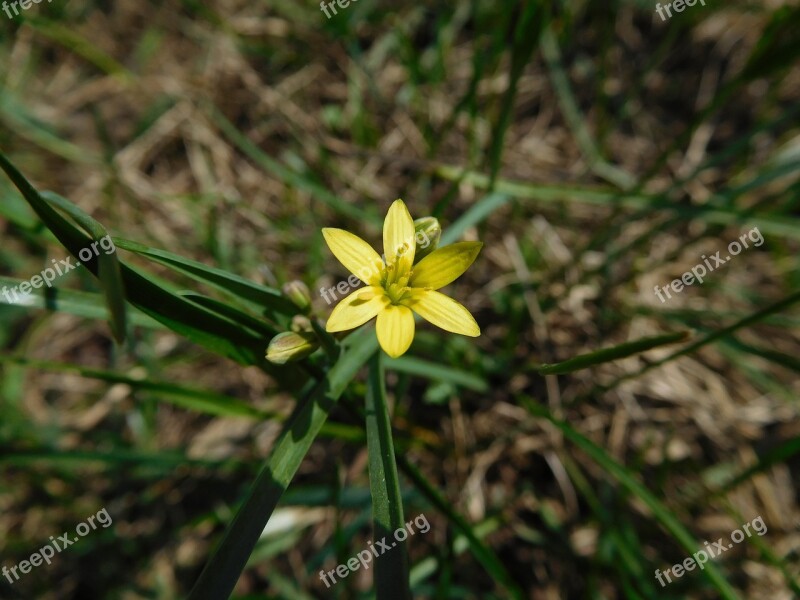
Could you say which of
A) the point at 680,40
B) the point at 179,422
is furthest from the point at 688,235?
the point at 179,422

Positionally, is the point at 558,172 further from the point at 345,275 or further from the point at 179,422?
the point at 179,422

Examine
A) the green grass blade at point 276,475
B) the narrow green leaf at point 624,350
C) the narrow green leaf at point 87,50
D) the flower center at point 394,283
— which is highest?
the narrow green leaf at point 87,50

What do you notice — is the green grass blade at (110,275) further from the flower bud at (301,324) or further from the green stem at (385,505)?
the green stem at (385,505)

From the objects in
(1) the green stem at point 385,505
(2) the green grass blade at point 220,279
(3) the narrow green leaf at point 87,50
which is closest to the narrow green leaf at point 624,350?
(1) the green stem at point 385,505

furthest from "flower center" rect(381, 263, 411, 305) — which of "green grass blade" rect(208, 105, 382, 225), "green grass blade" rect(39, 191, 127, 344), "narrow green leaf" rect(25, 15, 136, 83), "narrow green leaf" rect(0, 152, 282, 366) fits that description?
"narrow green leaf" rect(25, 15, 136, 83)

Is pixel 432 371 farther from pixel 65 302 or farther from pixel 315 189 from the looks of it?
pixel 65 302
